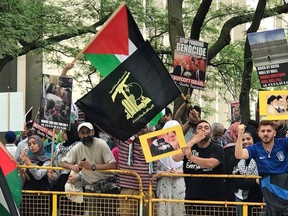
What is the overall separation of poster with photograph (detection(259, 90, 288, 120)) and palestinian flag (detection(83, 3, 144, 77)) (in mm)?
1722

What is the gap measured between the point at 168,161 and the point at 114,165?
776 mm

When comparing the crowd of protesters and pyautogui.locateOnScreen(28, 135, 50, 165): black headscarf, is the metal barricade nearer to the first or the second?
the crowd of protesters

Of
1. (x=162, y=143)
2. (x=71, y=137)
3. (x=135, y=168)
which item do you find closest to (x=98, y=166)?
(x=135, y=168)

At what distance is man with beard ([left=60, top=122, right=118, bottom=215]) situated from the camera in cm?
1179

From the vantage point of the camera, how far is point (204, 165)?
1114 cm

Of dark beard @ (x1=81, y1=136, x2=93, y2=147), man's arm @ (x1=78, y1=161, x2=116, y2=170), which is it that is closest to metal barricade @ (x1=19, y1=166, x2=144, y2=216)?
man's arm @ (x1=78, y1=161, x2=116, y2=170)

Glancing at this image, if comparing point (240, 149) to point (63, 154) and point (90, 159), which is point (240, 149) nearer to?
point (90, 159)

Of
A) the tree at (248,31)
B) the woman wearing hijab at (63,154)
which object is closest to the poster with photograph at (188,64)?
the woman wearing hijab at (63,154)

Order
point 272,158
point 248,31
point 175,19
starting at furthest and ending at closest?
point 175,19, point 248,31, point 272,158

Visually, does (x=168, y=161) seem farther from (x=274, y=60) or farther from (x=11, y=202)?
(x=11, y=202)

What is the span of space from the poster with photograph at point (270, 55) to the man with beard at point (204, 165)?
8.39 ft

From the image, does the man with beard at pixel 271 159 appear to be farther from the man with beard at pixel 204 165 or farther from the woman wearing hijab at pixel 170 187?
the woman wearing hijab at pixel 170 187

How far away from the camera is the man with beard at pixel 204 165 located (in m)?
11.1

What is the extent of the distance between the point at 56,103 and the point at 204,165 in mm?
3186
